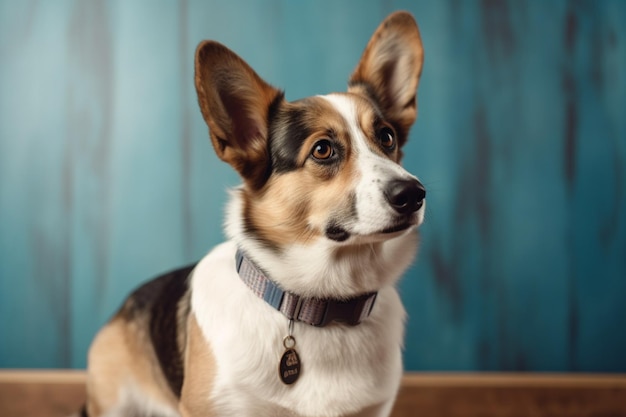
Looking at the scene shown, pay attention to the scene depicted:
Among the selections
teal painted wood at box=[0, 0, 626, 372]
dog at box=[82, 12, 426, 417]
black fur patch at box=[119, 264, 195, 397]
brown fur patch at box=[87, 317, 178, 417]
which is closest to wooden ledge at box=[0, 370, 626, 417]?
teal painted wood at box=[0, 0, 626, 372]

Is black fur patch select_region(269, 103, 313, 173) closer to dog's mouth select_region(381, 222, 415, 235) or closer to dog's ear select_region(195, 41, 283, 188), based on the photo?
dog's ear select_region(195, 41, 283, 188)

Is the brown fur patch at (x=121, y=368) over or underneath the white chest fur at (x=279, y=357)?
underneath

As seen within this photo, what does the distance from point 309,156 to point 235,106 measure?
0.80 feet

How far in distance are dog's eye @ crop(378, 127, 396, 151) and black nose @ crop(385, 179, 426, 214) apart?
0.29 m

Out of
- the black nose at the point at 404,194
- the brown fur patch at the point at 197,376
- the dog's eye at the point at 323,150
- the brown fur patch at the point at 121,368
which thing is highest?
the dog's eye at the point at 323,150

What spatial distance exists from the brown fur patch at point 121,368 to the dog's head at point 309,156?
604 millimetres

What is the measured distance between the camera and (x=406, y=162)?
248 cm

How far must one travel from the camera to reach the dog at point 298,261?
1.48m

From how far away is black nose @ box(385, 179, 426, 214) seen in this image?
1350 millimetres

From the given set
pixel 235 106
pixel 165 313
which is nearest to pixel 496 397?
pixel 165 313

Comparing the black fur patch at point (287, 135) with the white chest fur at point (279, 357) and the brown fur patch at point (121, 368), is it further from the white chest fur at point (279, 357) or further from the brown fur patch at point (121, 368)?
the brown fur patch at point (121, 368)

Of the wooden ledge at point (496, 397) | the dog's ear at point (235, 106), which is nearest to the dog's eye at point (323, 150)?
the dog's ear at point (235, 106)

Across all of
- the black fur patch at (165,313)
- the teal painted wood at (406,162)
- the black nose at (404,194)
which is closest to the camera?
the black nose at (404,194)

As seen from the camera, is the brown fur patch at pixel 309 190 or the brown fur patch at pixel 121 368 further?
the brown fur patch at pixel 121 368
